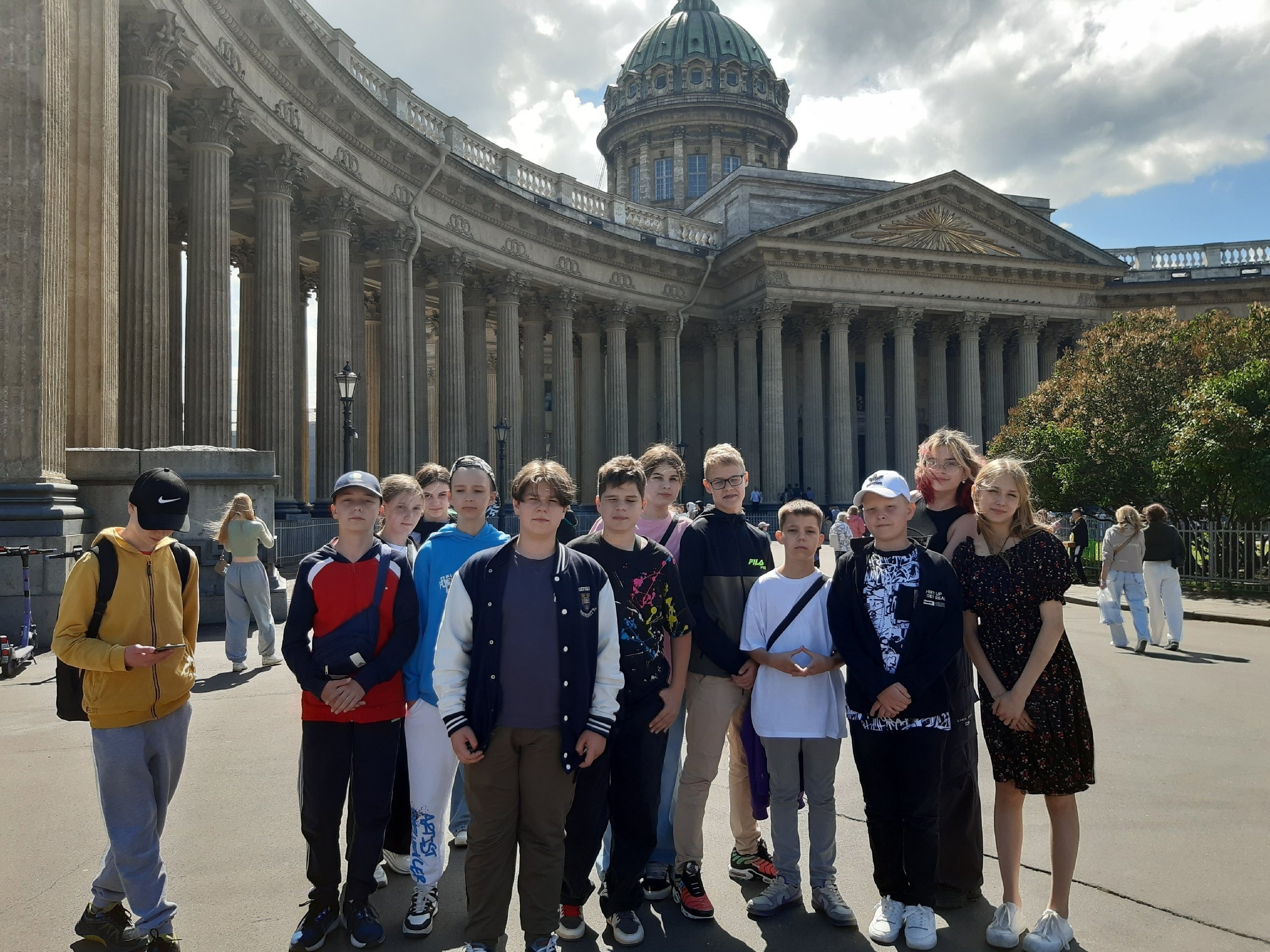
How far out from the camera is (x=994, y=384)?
44062mm

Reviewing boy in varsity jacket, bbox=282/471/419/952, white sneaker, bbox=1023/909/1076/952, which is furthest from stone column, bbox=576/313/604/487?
white sneaker, bbox=1023/909/1076/952

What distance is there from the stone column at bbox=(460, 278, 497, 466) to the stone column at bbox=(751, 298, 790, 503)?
12143 millimetres

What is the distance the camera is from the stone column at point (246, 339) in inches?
880

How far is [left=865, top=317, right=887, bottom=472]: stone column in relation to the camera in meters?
41.3

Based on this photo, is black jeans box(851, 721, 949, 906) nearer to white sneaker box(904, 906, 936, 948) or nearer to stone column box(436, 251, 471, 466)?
white sneaker box(904, 906, 936, 948)

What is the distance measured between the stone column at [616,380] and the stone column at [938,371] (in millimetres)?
15530

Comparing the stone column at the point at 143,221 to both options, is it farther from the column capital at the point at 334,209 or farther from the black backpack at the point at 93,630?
the black backpack at the point at 93,630

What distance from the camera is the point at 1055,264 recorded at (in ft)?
139

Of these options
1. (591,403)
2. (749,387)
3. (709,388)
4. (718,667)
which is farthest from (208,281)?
(709,388)

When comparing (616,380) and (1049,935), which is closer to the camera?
(1049,935)

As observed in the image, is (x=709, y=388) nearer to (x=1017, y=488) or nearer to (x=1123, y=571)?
(x=1123, y=571)

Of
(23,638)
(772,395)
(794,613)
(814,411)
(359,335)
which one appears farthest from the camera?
(814,411)

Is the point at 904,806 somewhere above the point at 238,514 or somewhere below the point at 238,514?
below

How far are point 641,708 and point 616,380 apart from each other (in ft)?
109
